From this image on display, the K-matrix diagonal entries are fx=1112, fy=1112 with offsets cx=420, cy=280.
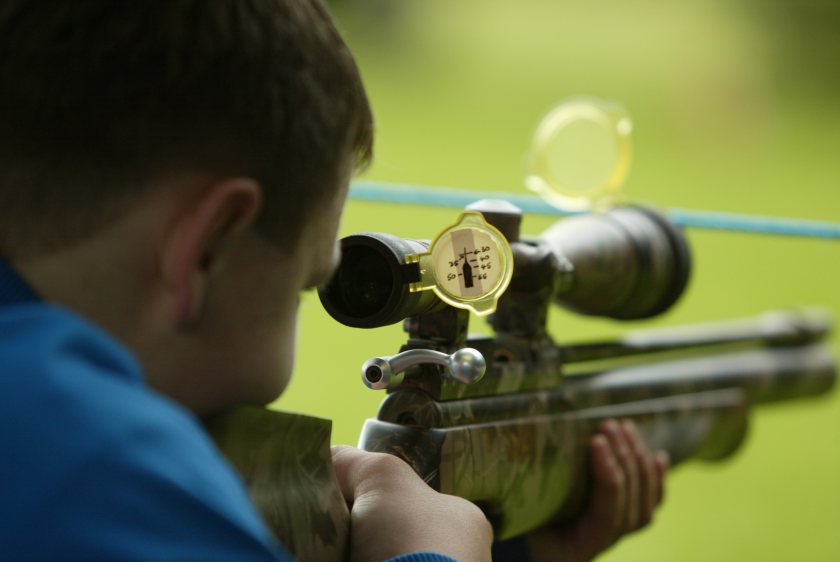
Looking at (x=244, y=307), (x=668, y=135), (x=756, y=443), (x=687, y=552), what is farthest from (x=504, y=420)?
(x=668, y=135)

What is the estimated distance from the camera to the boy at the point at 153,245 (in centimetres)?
48

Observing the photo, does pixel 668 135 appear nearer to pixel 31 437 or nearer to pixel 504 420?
pixel 504 420

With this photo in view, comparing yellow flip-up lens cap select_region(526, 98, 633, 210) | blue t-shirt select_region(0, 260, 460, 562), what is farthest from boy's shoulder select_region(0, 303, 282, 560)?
yellow flip-up lens cap select_region(526, 98, 633, 210)

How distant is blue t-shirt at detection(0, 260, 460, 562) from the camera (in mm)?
474

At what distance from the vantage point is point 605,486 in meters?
1.14

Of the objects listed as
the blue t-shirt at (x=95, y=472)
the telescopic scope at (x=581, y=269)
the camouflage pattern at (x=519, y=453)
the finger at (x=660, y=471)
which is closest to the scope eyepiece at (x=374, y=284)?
the telescopic scope at (x=581, y=269)

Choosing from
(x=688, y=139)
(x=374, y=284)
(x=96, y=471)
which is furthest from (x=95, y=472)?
(x=688, y=139)

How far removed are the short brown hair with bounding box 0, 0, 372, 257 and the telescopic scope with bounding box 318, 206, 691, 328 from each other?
0.77ft

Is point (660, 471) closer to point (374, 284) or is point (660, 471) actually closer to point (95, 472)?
point (374, 284)

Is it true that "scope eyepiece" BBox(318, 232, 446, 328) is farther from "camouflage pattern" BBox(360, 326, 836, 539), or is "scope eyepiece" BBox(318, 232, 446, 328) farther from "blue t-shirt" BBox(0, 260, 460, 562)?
"blue t-shirt" BBox(0, 260, 460, 562)

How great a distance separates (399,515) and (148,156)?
31 centimetres

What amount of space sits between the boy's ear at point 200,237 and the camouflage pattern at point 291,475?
0.12 metres

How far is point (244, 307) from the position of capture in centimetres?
64

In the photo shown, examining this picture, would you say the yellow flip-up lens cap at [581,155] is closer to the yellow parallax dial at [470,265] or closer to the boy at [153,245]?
the yellow parallax dial at [470,265]
